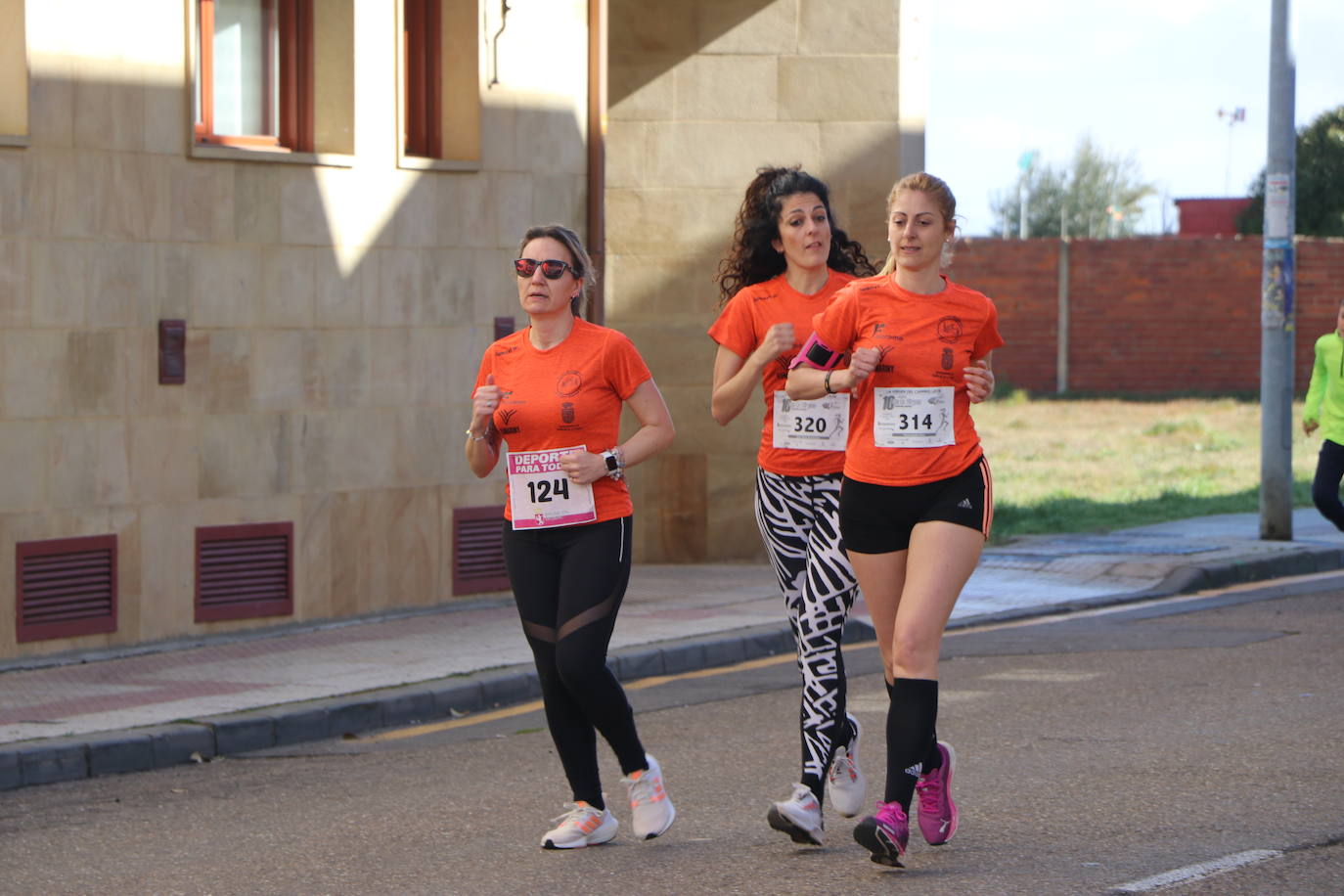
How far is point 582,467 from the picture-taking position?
20.6ft

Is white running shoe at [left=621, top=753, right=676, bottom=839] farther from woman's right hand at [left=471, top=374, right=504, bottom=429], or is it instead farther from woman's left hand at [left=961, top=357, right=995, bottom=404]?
woman's left hand at [left=961, top=357, right=995, bottom=404]

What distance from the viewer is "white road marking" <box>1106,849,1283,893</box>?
575 centimetres

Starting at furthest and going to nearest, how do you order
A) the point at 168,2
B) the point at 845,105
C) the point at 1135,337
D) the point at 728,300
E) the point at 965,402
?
1. the point at 1135,337
2. the point at 845,105
3. the point at 168,2
4. the point at 728,300
5. the point at 965,402

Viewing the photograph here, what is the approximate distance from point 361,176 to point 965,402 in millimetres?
6607

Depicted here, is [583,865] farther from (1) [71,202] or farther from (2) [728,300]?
(1) [71,202]

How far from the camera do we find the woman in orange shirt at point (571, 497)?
6324 millimetres

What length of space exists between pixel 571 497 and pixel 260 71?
6.38 m

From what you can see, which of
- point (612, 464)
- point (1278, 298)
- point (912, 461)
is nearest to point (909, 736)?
point (912, 461)

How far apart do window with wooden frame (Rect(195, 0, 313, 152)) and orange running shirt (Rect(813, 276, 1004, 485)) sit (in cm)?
645

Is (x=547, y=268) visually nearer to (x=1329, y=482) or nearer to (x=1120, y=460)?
(x=1329, y=482)

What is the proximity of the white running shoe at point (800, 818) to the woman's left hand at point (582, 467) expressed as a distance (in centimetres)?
116

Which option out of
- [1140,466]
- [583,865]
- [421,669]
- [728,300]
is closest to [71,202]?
[421,669]

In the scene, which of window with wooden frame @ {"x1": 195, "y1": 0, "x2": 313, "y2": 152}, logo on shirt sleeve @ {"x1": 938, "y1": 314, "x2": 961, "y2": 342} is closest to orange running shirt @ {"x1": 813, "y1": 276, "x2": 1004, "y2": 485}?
logo on shirt sleeve @ {"x1": 938, "y1": 314, "x2": 961, "y2": 342}

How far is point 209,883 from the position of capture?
6219 millimetres
